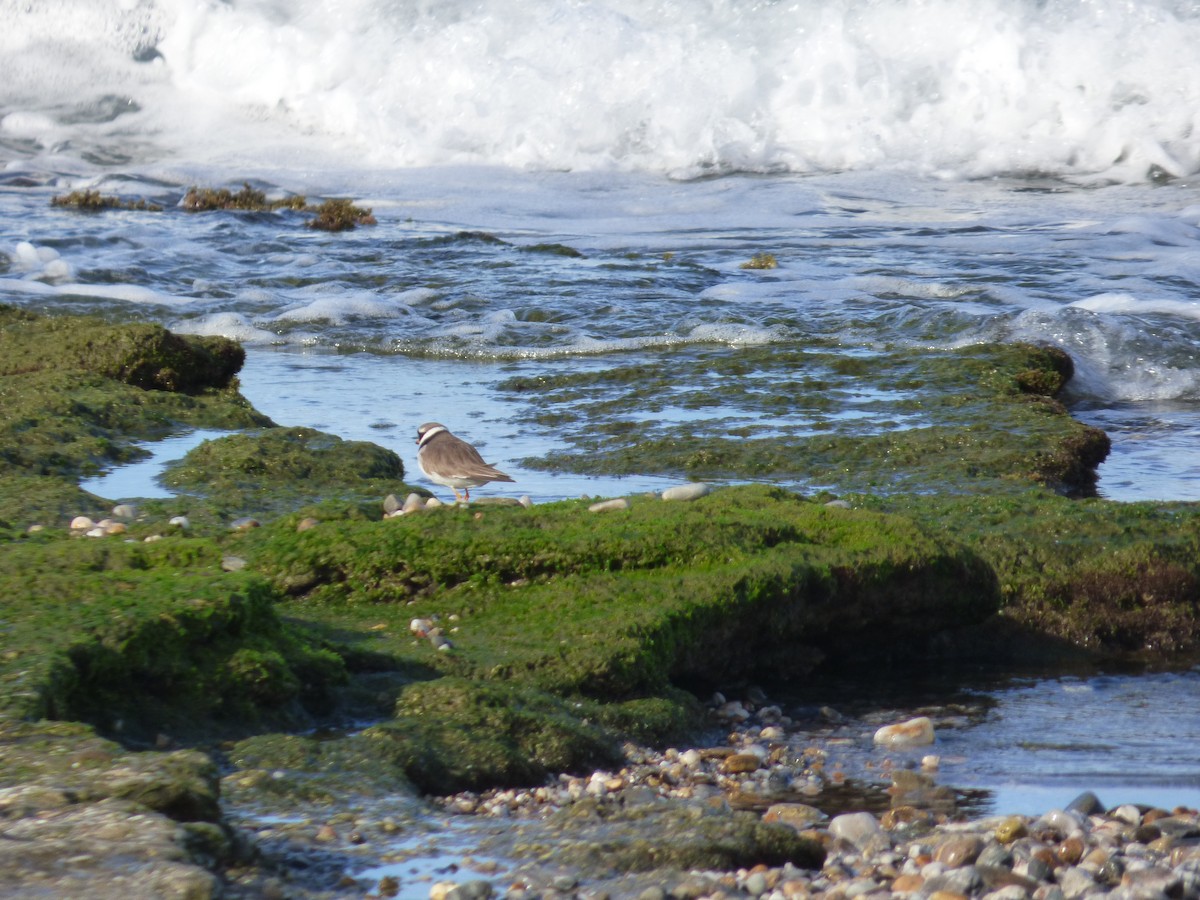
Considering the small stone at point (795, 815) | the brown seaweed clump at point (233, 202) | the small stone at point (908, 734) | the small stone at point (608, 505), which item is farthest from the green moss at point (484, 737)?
the brown seaweed clump at point (233, 202)

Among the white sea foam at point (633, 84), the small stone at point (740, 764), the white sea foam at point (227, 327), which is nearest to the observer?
the small stone at point (740, 764)

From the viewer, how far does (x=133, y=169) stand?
22938mm

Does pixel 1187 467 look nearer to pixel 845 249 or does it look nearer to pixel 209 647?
pixel 209 647

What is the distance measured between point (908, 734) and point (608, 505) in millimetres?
1329

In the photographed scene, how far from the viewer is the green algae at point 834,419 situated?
21.5 feet

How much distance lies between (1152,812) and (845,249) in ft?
39.3

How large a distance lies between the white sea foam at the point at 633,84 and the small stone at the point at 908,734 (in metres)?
18.1

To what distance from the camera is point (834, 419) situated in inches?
298

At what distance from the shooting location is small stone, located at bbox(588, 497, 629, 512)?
15.7 ft

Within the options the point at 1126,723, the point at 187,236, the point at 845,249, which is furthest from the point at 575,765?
the point at 187,236

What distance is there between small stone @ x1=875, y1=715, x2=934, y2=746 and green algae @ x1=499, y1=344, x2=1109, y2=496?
218 centimetres

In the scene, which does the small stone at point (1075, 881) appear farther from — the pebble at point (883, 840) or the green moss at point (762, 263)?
the green moss at point (762, 263)

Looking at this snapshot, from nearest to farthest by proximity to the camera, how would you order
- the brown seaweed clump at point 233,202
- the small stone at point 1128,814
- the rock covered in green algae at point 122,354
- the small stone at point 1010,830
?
the small stone at point 1010,830, the small stone at point 1128,814, the rock covered in green algae at point 122,354, the brown seaweed clump at point 233,202

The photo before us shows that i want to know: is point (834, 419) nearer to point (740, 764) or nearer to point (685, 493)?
point (685, 493)
